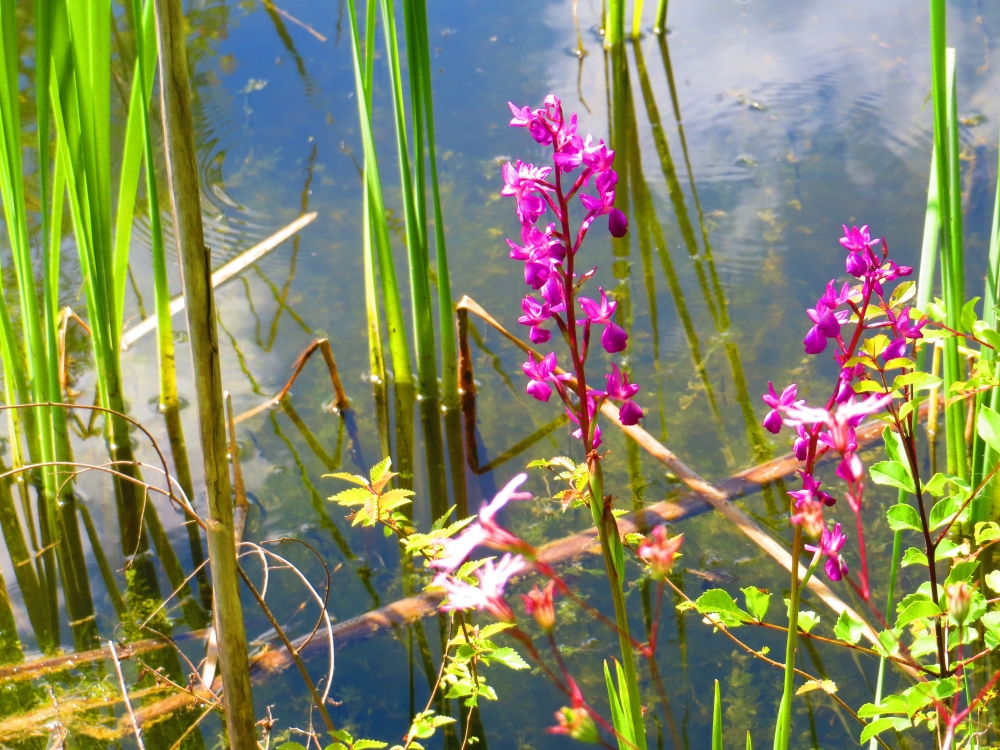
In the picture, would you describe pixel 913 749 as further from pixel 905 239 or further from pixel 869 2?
pixel 869 2

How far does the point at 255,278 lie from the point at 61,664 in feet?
4.63

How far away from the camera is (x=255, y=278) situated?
9.25 ft

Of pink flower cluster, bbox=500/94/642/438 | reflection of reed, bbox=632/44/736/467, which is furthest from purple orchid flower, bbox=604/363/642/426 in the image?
reflection of reed, bbox=632/44/736/467

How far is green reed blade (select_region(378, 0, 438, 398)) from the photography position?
76.3 inches

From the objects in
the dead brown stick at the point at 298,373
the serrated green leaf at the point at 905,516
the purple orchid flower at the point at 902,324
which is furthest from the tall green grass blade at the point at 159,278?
the serrated green leaf at the point at 905,516

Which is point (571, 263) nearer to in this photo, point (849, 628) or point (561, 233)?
point (561, 233)

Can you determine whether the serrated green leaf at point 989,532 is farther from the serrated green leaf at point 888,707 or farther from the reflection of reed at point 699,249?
the reflection of reed at point 699,249

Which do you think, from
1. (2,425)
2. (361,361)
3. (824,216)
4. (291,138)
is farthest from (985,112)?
(2,425)

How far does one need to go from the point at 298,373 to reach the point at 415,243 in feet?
2.20

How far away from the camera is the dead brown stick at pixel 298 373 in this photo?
237cm

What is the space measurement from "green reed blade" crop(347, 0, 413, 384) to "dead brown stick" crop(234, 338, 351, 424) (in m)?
0.16

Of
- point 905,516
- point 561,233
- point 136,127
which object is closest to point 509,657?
point 905,516

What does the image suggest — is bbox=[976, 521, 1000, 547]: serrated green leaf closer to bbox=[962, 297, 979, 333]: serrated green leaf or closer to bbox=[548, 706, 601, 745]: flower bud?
bbox=[962, 297, 979, 333]: serrated green leaf

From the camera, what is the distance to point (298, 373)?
247cm
